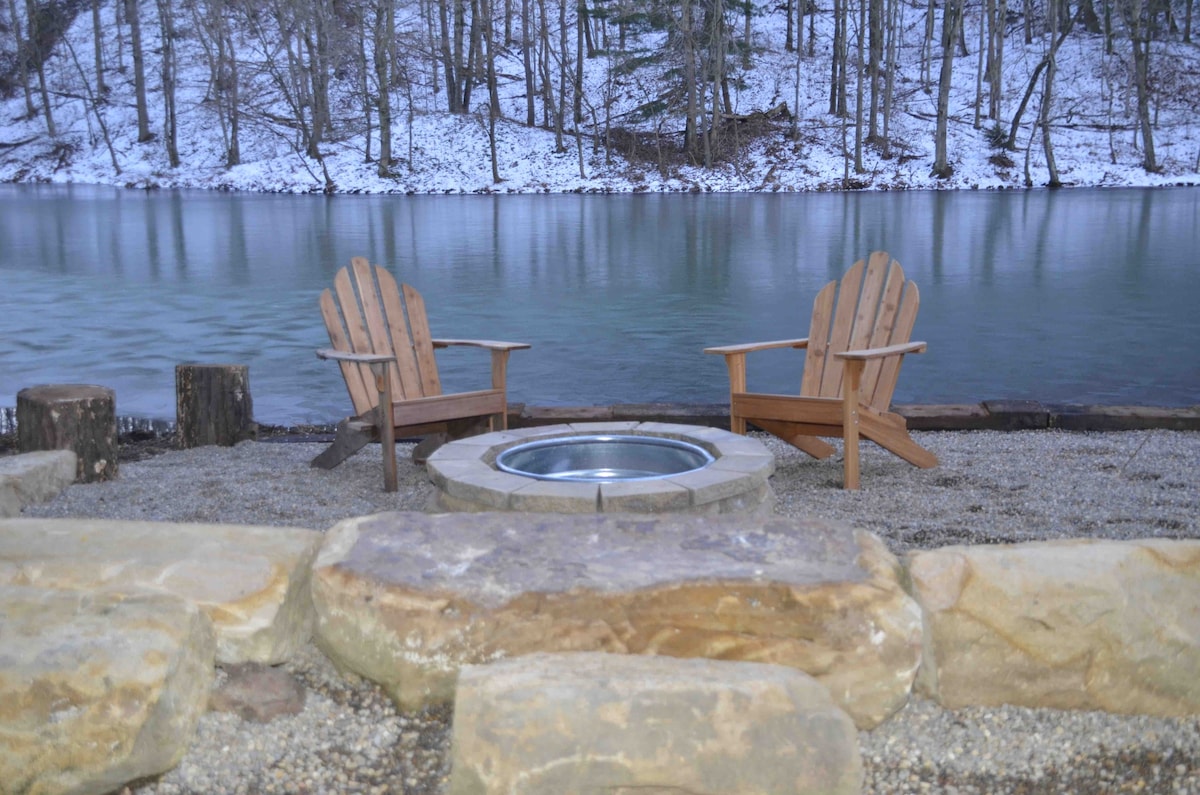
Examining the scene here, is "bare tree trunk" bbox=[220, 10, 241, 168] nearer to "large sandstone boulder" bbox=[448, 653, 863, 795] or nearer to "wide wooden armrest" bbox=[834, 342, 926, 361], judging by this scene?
"wide wooden armrest" bbox=[834, 342, 926, 361]

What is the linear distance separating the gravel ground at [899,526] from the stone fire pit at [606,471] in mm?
462

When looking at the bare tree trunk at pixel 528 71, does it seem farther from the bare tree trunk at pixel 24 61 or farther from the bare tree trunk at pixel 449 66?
the bare tree trunk at pixel 24 61

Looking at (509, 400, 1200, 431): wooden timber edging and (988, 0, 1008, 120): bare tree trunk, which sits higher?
(988, 0, 1008, 120): bare tree trunk

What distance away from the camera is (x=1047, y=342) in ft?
24.3

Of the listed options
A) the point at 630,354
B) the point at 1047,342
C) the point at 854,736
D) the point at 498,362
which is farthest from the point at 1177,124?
the point at 854,736

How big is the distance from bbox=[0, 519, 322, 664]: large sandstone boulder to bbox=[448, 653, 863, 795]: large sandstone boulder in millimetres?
605

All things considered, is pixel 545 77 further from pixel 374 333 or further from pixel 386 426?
pixel 386 426

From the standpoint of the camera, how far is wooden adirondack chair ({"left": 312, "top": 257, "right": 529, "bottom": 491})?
408 cm

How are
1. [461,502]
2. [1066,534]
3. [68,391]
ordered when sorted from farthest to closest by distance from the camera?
[68,391]
[1066,534]
[461,502]

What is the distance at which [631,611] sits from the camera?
2.06m

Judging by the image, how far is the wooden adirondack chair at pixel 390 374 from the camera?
4.08 metres

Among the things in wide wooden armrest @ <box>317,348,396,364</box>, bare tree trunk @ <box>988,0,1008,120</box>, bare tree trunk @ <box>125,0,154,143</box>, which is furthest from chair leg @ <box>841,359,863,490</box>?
bare tree trunk @ <box>125,0,154,143</box>

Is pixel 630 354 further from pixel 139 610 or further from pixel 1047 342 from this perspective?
pixel 139 610

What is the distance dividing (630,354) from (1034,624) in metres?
5.13
